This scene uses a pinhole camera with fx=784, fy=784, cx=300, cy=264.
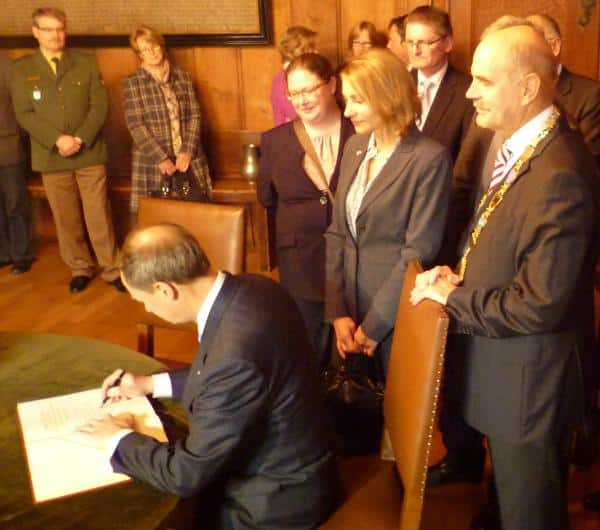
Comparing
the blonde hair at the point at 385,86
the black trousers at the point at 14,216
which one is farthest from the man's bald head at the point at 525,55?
the black trousers at the point at 14,216

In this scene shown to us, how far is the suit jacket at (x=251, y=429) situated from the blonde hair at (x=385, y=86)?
708mm

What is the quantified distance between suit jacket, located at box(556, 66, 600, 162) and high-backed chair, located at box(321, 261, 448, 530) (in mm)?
1512

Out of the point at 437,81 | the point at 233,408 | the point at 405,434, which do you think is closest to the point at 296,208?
the point at 437,81

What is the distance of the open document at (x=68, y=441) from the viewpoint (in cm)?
157

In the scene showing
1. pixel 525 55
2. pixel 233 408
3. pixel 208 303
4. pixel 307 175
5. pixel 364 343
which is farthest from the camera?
pixel 307 175

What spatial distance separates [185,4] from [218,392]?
372cm

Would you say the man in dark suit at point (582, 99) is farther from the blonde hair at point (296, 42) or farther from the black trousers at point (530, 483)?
the black trousers at point (530, 483)

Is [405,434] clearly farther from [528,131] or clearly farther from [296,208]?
[296,208]

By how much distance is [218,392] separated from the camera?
1514 mm

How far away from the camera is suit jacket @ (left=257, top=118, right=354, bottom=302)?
270 centimetres

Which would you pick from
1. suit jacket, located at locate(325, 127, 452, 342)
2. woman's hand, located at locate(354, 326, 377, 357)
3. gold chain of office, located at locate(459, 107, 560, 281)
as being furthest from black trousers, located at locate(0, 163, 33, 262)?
gold chain of office, located at locate(459, 107, 560, 281)

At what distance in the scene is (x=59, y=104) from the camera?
4.41m

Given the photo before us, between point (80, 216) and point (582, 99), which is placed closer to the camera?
point (582, 99)

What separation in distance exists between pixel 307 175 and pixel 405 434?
1.22 meters
